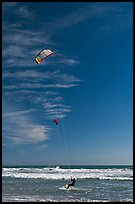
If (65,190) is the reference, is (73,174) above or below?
below

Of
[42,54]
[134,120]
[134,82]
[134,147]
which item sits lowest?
[134,147]

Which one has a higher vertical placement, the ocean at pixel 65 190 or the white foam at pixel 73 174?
the ocean at pixel 65 190

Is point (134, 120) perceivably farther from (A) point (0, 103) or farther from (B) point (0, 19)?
(B) point (0, 19)

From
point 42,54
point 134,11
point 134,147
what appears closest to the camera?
point 134,147

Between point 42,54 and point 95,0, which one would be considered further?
point 42,54

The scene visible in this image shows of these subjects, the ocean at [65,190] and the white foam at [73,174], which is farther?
the white foam at [73,174]

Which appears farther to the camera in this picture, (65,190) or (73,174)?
(73,174)

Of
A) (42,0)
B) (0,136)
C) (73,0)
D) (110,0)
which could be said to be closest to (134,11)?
(110,0)

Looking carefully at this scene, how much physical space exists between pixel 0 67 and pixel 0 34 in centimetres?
32

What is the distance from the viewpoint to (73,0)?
277 centimetres

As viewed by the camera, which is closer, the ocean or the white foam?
the ocean

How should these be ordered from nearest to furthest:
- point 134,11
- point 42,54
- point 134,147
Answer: point 134,147 → point 134,11 → point 42,54

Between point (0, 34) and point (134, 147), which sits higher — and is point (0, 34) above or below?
above

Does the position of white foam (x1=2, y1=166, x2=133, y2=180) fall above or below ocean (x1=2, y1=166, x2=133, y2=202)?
below
